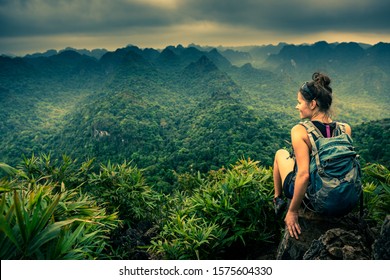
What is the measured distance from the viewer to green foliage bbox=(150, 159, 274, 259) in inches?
101

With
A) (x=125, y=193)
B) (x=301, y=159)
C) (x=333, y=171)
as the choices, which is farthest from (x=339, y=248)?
(x=125, y=193)

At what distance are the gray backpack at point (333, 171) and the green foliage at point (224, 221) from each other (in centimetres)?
88

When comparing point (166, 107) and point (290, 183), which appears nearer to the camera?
point (290, 183)

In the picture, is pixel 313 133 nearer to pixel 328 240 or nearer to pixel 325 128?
pixel 325 128

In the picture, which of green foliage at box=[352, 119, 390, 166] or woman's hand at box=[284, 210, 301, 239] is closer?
woman's hand at box=[284, 210, 301, 239]

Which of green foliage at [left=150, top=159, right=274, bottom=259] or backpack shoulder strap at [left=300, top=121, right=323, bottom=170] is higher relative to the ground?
backpack shoulder strap at [left=300, top=121, right=323, bottom=170]

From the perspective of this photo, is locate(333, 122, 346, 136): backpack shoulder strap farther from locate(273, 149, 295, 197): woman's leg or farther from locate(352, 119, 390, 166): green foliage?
locate(352, 119, 390, 166): green foliage

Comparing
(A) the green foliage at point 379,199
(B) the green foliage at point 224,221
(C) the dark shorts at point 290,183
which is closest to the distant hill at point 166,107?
(C) the dark shorts at point 290,183

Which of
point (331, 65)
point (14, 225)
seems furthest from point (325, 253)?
point (331, 65)

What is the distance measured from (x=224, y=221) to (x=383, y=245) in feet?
4.08

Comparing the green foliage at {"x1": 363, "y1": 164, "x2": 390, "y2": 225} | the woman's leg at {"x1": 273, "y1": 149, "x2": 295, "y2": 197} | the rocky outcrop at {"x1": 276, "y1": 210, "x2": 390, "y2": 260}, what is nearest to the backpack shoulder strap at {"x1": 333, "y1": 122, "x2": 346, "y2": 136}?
the woman's leg at {"x1": 273, "y1": 149, "x2": 295, "y2": 197}

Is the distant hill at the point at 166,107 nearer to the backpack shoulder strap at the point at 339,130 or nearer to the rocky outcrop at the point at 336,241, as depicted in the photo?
the backpack shoulder strap at the point at 339,130

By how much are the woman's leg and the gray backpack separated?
30cm

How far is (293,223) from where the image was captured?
6.87ft
